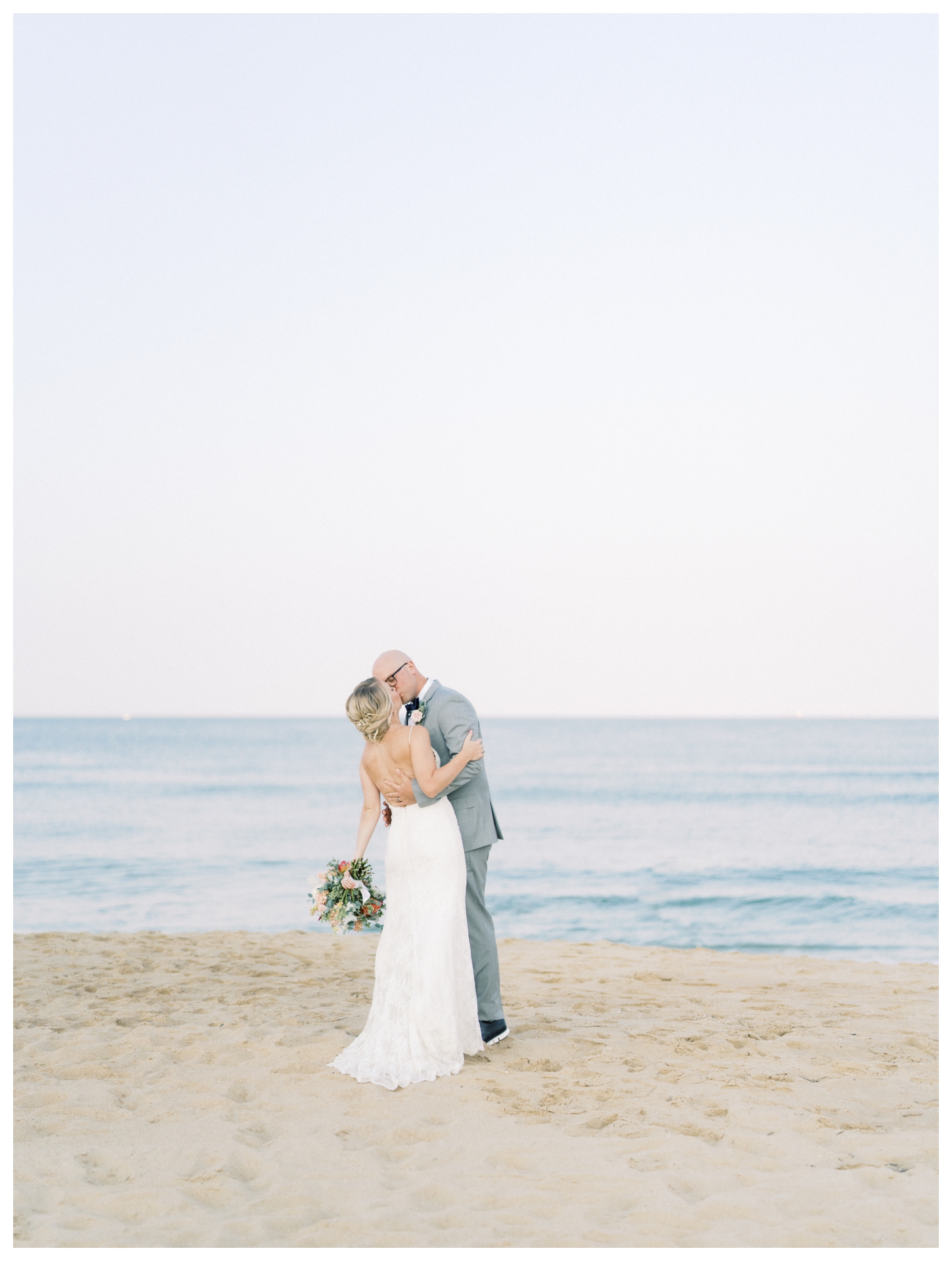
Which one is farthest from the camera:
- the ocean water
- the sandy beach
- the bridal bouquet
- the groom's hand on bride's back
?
the ocean water

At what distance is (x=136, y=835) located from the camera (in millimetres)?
24625

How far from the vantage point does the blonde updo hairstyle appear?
5156 mm

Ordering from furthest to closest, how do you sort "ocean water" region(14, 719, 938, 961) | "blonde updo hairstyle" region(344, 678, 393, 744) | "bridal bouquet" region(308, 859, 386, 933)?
"ocean water" region(14, 719, 938, 961)
"bridal bouquet" region(308, 859, 386, 933)
"blonde updo hairstyle" region(344, 678, 393, 744)

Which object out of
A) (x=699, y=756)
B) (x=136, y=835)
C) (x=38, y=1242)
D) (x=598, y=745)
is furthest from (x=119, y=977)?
(x=598, y=745)

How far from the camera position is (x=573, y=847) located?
2336 centimetres

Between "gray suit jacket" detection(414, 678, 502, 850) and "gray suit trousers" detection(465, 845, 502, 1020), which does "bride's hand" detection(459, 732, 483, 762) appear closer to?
"gray suit jacket" detection(414, 678, 502, 850)

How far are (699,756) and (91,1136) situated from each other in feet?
191

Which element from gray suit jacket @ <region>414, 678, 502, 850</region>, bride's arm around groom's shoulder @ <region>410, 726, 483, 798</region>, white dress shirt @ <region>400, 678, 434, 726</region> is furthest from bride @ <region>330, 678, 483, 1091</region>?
white dress shirt @ <region>400, 678, 434, 726</region>

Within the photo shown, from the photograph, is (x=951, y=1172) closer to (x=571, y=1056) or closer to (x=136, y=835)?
(x=571, y=1056)

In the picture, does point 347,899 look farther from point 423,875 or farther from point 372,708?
point 372,708

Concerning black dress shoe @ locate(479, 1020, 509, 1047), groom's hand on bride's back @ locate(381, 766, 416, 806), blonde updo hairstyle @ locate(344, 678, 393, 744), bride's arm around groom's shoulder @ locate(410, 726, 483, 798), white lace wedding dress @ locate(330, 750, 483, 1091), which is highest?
blonde updo hairstyle @ locate(344, 678, 393, 744)

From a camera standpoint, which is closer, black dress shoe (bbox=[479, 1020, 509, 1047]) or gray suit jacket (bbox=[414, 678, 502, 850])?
gray suit jacket (bbox=[414, 678, 502, 850])

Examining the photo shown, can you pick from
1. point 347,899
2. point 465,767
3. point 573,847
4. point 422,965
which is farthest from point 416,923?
point 573,847

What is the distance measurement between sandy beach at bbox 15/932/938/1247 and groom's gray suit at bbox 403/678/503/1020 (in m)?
0.39
